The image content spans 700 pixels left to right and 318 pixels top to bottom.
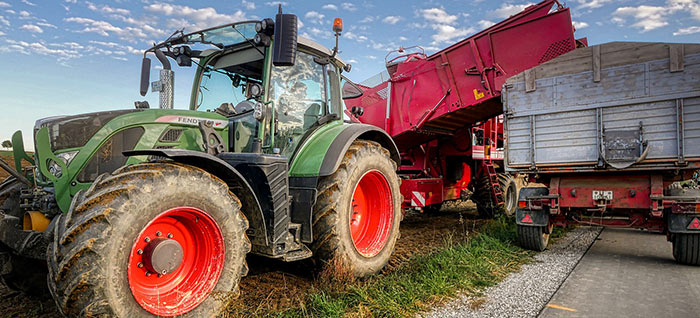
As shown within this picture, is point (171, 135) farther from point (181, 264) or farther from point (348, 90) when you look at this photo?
point (348, 90)

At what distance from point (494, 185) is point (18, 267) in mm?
7152

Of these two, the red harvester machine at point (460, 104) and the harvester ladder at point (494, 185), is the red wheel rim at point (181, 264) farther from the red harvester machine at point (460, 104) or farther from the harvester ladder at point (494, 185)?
the harvester ladder at point (494, 185)

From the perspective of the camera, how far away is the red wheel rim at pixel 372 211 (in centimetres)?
436

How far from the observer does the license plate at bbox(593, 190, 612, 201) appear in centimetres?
478

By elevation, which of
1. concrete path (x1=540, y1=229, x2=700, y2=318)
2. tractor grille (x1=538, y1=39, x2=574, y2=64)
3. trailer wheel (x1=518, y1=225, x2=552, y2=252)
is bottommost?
concrete path (x1=540, y1=229, x2=700, y2=318)

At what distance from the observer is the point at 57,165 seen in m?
2.89

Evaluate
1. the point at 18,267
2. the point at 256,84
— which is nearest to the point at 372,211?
the point at 256,84

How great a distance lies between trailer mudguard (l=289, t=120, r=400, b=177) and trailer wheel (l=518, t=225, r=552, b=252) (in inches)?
97.4

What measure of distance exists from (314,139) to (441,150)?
414 centimetres

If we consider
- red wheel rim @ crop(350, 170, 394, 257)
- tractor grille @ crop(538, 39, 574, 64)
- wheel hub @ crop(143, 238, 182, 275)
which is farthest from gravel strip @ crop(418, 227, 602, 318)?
tractor grille @ crop(538, 39, 574, 64)

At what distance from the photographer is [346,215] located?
147 inches

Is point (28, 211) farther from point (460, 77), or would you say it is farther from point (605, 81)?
point (605, 81)

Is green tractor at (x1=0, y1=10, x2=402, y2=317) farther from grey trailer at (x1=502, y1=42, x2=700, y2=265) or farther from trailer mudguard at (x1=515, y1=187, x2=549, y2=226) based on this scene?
grey trailer at (x1=502, y1=42, x2=700, y2=265)

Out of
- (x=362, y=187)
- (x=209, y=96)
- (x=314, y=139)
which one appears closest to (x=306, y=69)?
(x=314, y=139)
